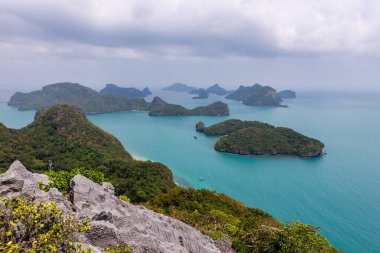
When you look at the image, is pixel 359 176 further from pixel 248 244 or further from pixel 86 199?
pixel 86 199

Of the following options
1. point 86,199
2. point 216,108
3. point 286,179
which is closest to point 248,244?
point 86,199

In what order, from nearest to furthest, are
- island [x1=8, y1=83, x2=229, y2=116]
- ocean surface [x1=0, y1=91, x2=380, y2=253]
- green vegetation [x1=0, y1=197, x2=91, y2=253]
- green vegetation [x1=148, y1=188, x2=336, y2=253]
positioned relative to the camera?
1. green vegetation [x1=0, y1=197, x2=91, y2=253]
2. green vegetation [x1=148, y1=188, x2=336, y2=253]
3. ocean surface [x1=0, y1=91, x2=380, y2=253]
4. island [x1=8, y1=83, x2=229, y2=116]

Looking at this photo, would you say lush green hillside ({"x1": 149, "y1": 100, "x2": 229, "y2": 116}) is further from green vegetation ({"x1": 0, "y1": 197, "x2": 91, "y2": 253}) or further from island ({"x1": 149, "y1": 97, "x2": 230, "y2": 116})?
green vegetation ({"x1": 0, "y1": 197, "x2": 91, "y2": 253})

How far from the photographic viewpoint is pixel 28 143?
156 ft

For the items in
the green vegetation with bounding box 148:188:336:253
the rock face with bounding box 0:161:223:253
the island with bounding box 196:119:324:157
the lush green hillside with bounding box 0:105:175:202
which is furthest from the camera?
the island with bounding box 196:119:324:157

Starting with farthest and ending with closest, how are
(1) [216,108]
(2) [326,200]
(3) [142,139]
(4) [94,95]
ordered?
(4) [94,95] → (1) [216,108] → (3) [142,139] → (2) [326,200]

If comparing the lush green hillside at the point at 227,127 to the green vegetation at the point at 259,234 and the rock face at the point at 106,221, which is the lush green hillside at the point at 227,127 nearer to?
the green vegetation at the point at 259,234

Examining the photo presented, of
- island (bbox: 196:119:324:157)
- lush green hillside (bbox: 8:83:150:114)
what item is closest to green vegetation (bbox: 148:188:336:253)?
island (bbox: 196:119:324:157)

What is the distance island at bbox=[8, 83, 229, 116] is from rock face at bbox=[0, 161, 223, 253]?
13365cm

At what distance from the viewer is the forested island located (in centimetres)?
1349

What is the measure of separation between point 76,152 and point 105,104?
412 feet

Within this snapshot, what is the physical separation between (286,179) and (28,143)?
159 feet

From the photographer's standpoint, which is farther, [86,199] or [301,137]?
[301,137]

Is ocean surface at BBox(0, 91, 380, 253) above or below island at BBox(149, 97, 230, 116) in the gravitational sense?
below
